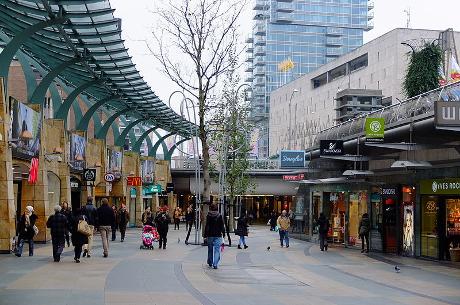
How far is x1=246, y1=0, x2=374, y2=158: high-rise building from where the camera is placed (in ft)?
493

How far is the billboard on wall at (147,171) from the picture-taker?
1927 inches

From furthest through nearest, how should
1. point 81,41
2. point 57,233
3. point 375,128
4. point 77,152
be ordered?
point 77,152 → point 81,41 → point 375,128 → point 57,233

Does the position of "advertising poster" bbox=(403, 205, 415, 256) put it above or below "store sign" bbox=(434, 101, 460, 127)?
below

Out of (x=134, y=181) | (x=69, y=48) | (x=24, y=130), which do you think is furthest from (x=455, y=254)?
(x=134, y=181)

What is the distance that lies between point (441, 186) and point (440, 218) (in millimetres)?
1162

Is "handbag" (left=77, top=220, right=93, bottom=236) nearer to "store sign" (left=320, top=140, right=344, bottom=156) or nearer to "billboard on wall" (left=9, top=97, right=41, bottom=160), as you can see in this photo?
"billboard on wall" (left=9, top=97, right=41, bottom=160)

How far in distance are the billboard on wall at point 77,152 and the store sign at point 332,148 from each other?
11448mm

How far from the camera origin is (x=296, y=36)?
153 meters

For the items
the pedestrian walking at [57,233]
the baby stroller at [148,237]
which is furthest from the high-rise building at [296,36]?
the pedestrian walking at [57,233]

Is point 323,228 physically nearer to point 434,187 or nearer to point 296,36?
point 434,187

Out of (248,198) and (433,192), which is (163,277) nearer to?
(433,192)

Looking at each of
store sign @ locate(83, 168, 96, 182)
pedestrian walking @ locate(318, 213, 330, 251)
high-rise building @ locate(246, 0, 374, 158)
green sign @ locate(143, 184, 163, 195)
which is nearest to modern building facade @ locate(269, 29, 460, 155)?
green sign @ locate(143, 184, 163, 195)

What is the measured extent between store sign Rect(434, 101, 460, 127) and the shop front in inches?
252

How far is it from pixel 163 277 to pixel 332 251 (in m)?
13.0
